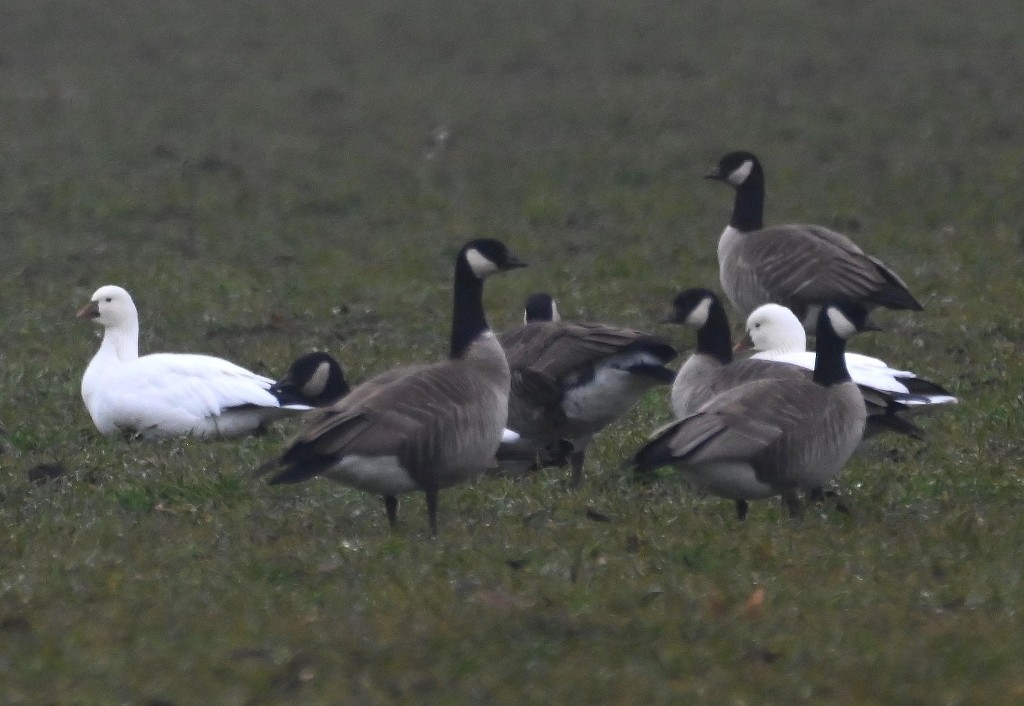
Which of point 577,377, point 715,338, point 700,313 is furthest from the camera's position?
point 700,313

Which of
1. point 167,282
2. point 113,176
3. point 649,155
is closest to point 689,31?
point 649,155

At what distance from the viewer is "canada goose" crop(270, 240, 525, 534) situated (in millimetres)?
6613

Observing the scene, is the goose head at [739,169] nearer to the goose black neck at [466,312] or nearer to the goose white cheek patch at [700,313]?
the goose white cheek patch at [700,313]

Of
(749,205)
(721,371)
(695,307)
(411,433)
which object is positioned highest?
(411,433)

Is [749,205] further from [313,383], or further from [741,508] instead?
[741,508]

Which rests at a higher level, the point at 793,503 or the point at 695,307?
the point at 695,307

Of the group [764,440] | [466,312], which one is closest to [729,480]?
[764,440]

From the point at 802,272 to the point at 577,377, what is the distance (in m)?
3.51

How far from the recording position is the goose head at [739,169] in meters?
13.0

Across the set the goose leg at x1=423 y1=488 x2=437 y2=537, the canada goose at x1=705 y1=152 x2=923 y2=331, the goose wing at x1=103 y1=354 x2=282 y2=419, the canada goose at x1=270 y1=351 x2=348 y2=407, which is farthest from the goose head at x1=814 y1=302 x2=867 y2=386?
the canada goose at x1=705 y1=152 x2=923 y2=331

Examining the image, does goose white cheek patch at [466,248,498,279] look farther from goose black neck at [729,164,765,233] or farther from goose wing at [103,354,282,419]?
goose black neck at [729,164,765,233]

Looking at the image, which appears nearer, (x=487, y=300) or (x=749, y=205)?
(x=749, y=205)

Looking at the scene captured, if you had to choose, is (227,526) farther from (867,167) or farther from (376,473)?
(867,167)

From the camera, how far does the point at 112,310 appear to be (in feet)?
33.6
